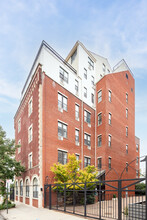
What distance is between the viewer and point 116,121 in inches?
1149

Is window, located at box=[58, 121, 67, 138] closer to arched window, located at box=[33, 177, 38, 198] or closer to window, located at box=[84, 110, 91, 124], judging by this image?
window, located at box=[84, 110, 91, 124]

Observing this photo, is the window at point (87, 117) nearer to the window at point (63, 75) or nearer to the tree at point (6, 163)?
Answer: the window at point (63, 75)

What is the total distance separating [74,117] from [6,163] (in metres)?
9.72

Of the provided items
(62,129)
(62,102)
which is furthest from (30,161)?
(62,102)

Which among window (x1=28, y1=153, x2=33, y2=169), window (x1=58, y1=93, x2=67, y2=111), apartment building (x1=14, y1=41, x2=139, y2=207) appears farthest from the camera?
window (x1=58, y1=93, x2=67, y2=111)

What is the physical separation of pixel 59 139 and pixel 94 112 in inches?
365

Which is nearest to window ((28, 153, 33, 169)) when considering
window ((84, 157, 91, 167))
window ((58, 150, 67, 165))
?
window ((58, 150, 67, 165))

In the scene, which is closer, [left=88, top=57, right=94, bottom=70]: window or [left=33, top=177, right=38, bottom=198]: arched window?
[left=33, top=177, right=38, bottom=198]: arched window

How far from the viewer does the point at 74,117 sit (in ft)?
80.9

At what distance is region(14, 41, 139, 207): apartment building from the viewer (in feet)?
67.5

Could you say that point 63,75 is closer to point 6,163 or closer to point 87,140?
point 87,140

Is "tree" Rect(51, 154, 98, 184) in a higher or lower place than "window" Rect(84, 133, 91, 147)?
lower

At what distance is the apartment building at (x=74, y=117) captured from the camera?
2058 centimetres

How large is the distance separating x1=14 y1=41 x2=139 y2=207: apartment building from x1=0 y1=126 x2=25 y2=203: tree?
196cm
